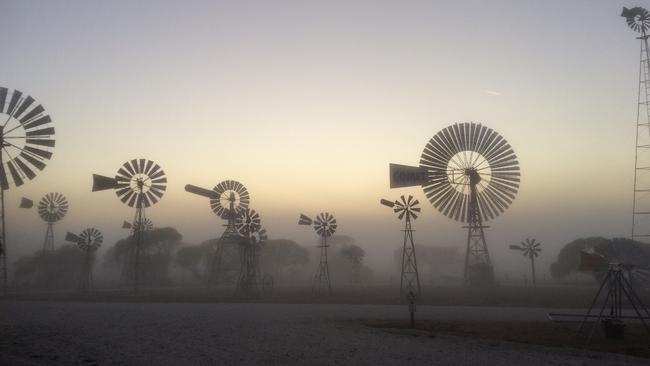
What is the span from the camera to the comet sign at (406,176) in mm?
43500

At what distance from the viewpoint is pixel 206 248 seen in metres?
110

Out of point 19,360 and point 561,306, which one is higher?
point 19,360

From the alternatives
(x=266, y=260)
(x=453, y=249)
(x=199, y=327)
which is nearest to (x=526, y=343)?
(x=199, y=327)

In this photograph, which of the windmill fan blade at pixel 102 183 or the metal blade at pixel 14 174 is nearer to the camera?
the metal blade at pixel 14 174

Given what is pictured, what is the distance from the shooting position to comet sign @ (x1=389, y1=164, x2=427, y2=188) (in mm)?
43500

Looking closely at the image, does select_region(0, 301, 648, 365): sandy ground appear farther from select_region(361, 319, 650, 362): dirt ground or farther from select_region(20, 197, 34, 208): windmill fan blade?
select_region(20, 197, 34, 208): windmill fan blade

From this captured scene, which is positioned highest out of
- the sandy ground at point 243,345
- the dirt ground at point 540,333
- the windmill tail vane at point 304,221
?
the windmill tail vane at point 304,221

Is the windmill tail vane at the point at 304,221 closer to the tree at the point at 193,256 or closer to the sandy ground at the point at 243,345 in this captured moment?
the sandy ground at the point at 243,345

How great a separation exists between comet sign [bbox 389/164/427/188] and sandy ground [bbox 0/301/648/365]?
2450 centimetres

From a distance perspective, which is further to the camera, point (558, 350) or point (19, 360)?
point (558, 350)

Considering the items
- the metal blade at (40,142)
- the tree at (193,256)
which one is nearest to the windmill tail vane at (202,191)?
the metal blade at (40,142)

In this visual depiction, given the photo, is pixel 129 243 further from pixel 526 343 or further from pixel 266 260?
pixel 526 343

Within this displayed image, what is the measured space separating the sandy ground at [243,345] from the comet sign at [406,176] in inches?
965

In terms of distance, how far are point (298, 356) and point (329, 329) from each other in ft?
18.5
